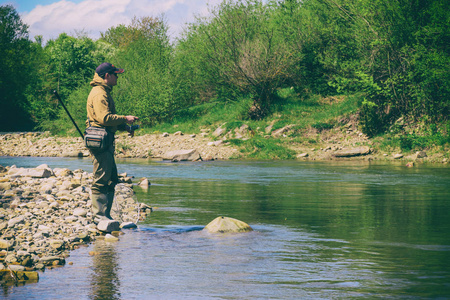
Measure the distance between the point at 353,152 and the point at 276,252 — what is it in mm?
21734

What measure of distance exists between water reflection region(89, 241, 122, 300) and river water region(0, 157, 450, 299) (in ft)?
0.04

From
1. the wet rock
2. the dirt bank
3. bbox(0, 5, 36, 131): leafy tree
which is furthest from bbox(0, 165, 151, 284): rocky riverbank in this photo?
bbox(0, 5, 36, 131): leafy tree

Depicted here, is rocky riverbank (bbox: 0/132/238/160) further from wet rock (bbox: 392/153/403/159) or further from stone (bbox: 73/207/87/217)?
stone (bbox: 73/207/87/217)

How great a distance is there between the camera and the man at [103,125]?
29.5 ft

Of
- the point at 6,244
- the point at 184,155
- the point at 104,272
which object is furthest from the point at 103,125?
the point at 184,155

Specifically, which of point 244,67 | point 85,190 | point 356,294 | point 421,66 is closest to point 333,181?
point 85,190

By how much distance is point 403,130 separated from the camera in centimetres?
2855

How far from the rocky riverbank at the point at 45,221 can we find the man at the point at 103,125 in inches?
16.2

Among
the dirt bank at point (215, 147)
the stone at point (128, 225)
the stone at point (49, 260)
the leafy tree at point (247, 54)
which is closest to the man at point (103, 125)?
the stone at point (128, 225)

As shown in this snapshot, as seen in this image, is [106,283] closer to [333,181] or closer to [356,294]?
[356,294]

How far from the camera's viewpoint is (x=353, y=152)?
28.5m

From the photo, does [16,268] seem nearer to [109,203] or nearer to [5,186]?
[109,203]

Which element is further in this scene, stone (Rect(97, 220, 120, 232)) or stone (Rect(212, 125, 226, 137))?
stone (Rect(212, 125, 226, 137))

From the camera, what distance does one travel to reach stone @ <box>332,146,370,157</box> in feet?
93.1
